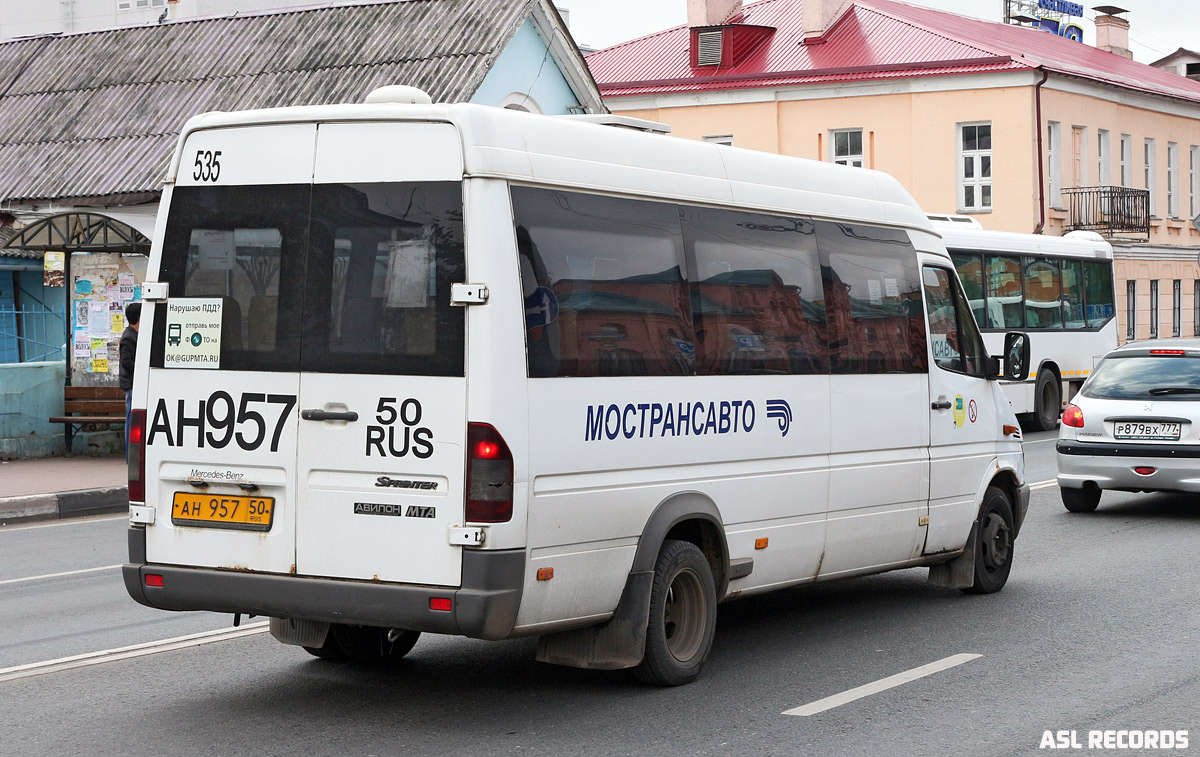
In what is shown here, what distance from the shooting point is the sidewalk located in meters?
14.5

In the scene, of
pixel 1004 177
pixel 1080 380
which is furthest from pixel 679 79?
pixel 1080 380

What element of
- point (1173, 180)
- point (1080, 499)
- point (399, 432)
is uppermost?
point (1173, 180)

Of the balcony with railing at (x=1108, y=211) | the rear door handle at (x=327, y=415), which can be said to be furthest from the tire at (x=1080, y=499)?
the balcony with railing at (x=1108, y=211)

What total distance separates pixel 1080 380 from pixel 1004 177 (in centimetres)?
1455

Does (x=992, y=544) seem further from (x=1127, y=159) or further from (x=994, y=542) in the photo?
(x=1127, y=159)

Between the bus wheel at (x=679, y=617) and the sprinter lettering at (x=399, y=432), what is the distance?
1.36 m

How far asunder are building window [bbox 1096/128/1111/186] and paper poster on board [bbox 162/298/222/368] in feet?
133

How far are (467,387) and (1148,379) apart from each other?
31.0 ft

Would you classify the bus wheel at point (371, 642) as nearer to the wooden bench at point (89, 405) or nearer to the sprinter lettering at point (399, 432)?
the sprinter lettering at point (399, 432)

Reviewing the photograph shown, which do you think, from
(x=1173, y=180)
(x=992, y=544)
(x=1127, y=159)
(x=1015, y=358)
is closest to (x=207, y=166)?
(x=1015, y=358)

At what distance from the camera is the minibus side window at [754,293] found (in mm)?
7195

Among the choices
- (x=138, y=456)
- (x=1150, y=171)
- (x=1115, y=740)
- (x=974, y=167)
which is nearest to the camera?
(x=1115, y=740)

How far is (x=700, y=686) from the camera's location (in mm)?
6969

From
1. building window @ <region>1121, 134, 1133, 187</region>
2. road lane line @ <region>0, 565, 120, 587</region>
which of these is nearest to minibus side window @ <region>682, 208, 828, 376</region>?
road lane line @ <region>0, 565, 120, 587</region>
